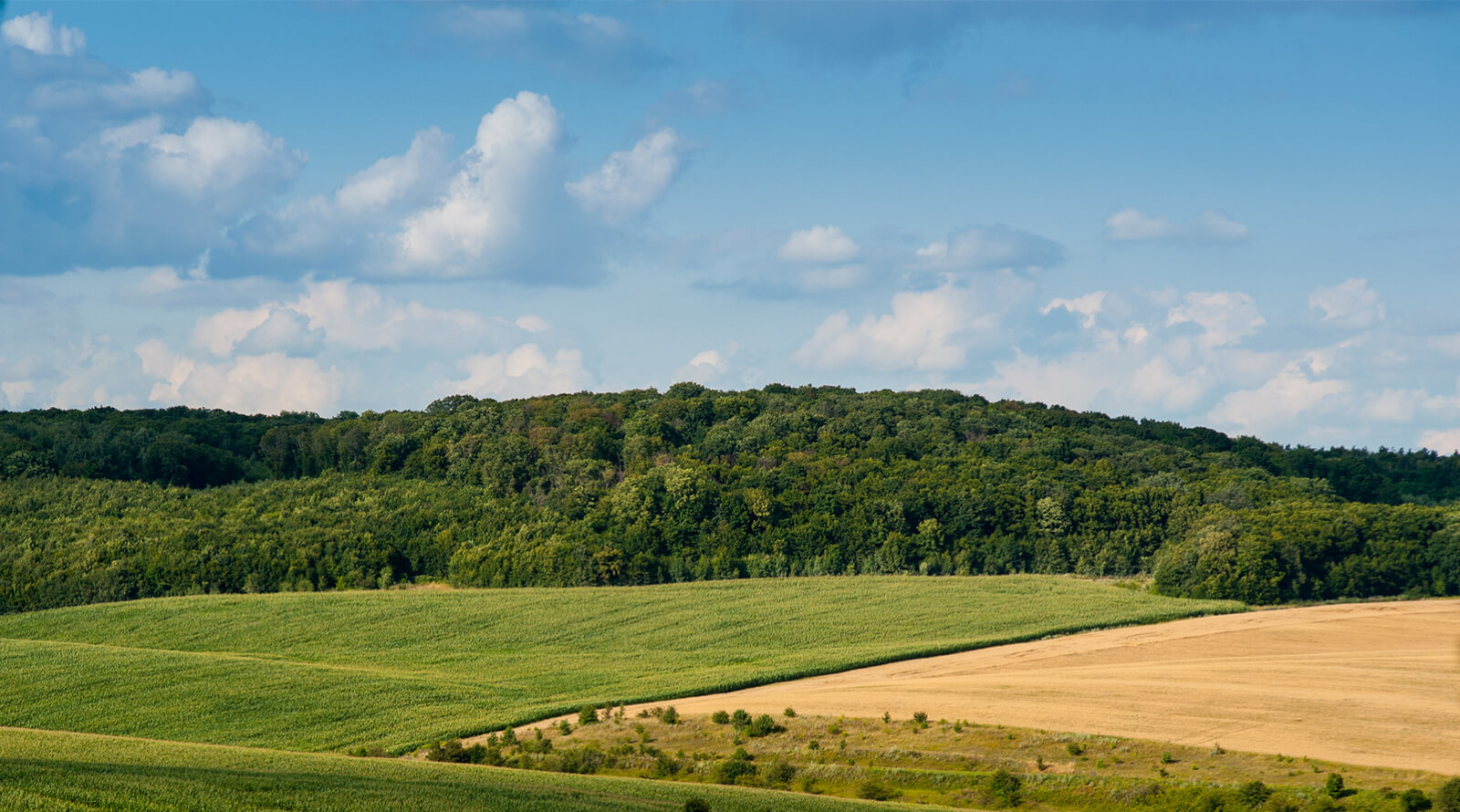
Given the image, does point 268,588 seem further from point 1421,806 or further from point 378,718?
point 1421,806

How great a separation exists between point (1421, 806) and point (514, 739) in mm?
25863

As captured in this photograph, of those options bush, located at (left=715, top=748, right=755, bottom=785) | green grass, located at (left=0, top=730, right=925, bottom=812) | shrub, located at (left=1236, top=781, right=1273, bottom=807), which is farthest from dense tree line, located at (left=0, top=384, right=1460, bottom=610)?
green grass, located at (left=0, top=730, right=925, bottom=812)

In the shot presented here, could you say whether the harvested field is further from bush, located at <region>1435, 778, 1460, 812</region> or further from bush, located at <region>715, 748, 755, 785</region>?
bush, located at <region>715, 748, 755, 785</region>

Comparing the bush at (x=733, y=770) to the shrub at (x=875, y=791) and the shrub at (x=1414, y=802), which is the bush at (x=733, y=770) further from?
the shrub at (x=1414, y=802)

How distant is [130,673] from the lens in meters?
50.5

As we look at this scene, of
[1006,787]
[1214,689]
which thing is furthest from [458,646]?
[1006,787]

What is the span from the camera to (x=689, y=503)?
99062mm

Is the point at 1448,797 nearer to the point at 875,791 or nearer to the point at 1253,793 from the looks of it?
the point at 1253,793

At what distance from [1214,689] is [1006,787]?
557 inches

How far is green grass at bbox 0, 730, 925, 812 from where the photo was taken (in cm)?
2055

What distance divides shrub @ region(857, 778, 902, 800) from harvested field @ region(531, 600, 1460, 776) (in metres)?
6.76

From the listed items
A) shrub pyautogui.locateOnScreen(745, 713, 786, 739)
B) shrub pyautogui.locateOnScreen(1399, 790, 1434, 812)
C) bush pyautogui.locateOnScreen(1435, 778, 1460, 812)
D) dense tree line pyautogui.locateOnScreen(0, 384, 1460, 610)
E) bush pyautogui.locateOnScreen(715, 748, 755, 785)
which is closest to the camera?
bush pyautogui.locateOnScreen(1435, 778, 1460, 812)

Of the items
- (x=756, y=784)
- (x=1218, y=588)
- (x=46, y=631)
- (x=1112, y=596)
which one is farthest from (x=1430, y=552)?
(x=46, y=631)

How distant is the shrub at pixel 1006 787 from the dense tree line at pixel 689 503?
5208 cm
